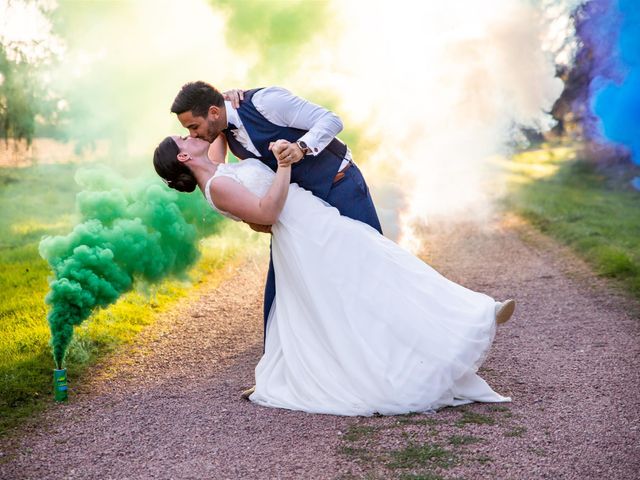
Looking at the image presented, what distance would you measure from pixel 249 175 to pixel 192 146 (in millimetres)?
458

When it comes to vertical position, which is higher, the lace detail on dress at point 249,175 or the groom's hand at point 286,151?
the groom's hand at point 286,151

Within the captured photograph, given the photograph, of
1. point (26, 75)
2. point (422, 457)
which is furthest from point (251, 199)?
point (26, 75)

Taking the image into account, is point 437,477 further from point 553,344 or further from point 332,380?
point 553,344

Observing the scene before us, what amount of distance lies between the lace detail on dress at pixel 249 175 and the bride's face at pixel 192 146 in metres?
0.17

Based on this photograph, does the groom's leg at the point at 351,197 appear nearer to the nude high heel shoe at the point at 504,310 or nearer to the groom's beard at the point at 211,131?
the groom's beard at the point at 211,131

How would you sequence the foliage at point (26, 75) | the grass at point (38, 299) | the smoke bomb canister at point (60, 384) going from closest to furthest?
1. the smoke bomb canister at point (60, 384)
2. the grass at point (38, 299)
3. the foliage at point (26, 75)

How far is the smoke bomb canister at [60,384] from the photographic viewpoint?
5785 millimetres

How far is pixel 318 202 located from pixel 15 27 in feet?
30.2

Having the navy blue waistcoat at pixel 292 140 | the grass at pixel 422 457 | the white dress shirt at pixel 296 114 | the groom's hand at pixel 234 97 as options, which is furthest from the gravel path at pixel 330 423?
the groom's hand at pixel 234 97

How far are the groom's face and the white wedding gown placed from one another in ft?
0.88

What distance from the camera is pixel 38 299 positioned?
834cm

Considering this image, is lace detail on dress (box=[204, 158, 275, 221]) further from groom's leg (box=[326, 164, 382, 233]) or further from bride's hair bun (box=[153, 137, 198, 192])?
groom's leg (box=[326, 164, 382, 233])

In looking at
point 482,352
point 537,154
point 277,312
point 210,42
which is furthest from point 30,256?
point 537,154

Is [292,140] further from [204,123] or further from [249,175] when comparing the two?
[204,123]
